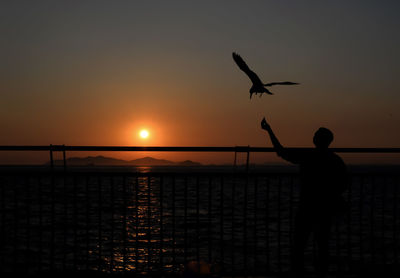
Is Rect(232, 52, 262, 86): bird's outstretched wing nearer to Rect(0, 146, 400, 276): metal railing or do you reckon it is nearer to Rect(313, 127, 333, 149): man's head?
Rect(313, 127, 333, 149): man's head

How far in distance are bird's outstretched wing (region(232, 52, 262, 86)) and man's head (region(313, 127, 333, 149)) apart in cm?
83

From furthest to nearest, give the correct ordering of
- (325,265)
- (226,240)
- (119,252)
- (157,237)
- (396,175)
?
(157,237) < (226,240) < (119,252) < (396,175) < (325,265)

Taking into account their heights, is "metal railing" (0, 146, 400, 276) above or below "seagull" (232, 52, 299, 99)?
below

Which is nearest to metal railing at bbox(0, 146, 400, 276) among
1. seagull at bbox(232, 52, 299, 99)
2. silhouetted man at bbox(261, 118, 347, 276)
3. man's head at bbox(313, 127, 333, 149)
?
silhouetted man at bbox(261, 118, 347, 276)

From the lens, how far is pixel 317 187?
511 centimetres

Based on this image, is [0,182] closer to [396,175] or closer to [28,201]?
[28,201]

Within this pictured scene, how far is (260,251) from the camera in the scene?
785 inches

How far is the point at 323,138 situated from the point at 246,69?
3.49 feet

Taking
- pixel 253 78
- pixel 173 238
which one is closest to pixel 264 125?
pixel 253 78

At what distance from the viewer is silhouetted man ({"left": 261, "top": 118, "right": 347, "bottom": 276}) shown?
5090 millimetres

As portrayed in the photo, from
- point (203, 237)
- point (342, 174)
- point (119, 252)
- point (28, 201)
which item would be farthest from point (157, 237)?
point (342, 174)

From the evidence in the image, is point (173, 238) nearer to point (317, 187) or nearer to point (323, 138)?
point (317, 187)

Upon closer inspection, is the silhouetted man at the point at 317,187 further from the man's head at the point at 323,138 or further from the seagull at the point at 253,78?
the seagull at the point at 253,78

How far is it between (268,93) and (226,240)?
19.2 meters
